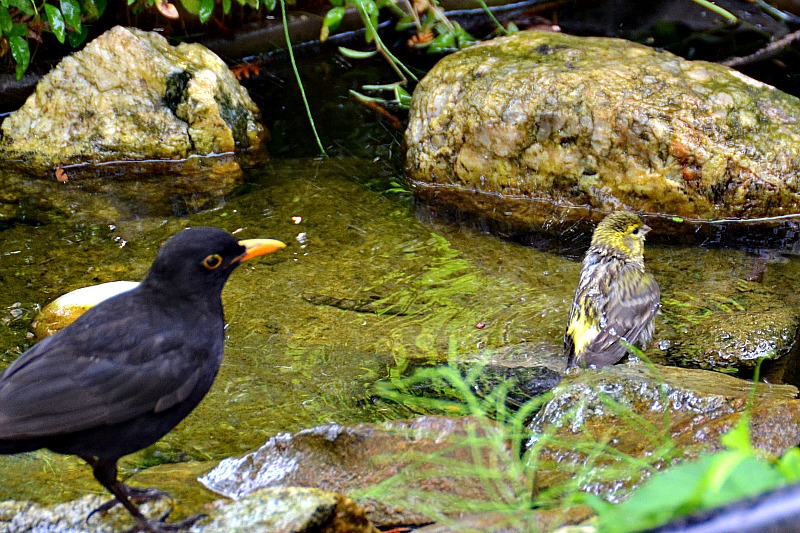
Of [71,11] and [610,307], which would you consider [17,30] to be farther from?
[610,307]

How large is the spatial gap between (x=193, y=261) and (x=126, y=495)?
98 cm

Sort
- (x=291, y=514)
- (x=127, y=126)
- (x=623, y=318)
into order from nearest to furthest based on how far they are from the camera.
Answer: (x=291, y=514) → (x=623, y=318) → (x=127, y=126)

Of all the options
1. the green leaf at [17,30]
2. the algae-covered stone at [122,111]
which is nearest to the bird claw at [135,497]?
the algae-covered stone at [122,111]

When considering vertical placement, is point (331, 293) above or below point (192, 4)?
below

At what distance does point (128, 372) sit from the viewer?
343 centimetres

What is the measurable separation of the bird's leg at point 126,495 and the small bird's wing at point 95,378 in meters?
0.23

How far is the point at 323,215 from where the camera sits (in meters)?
7.09

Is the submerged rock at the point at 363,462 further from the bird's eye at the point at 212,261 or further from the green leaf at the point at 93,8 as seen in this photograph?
the green leaf at the point at 93,8

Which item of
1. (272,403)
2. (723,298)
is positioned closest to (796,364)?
(723,298)

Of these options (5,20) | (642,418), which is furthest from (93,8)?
(642,418)

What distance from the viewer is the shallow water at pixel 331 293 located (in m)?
4.65

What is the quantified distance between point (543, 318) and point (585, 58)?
9.82 ft

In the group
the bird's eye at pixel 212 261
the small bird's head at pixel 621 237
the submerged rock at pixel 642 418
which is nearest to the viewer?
the submerged rock at pixel 642 418

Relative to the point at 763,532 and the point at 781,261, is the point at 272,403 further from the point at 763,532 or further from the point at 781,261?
the point at 781,261
